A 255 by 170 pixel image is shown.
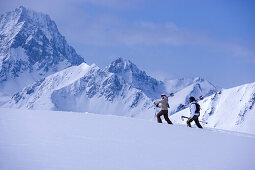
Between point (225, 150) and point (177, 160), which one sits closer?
point (177, 160)

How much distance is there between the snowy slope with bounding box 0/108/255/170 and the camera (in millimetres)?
8180

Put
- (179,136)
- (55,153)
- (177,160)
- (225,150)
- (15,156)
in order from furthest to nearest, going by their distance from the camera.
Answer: (179,136) → (225,150) → (177,160) → (55,153) → (15,156)

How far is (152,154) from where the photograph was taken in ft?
32.1

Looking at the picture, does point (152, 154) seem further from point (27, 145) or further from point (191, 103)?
point (191, 103)

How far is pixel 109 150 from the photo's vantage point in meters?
9.72

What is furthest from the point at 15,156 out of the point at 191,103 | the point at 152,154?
the point at 191,103

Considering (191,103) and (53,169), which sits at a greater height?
(191,103)

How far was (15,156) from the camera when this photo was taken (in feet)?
26.7

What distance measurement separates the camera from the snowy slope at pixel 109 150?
26.8ft

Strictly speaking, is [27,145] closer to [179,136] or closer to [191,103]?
[179,136]

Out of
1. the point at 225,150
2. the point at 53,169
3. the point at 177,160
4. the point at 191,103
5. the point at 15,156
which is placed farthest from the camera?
the point at 191,103

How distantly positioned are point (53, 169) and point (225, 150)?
652cm

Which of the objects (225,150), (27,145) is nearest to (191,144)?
(225,150)

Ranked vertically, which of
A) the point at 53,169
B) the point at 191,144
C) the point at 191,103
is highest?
the point at 191,103
